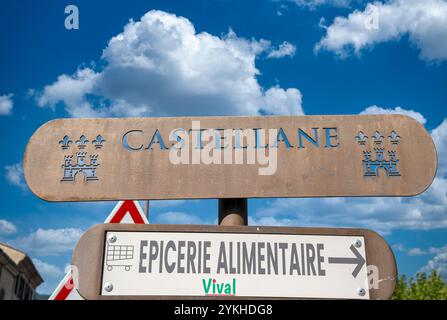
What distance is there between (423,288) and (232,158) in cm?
1856

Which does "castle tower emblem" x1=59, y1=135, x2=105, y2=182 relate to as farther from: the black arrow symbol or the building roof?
the building roof

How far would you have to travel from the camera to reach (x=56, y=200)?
7.11 ft

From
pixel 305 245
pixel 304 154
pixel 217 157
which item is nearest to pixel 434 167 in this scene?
pixel 304 154

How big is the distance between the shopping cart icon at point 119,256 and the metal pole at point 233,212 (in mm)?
543

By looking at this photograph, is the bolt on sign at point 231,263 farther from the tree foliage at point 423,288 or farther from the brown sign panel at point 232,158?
the tree foliage at point 423,288

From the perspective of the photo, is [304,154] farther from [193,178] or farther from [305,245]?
[193,178]

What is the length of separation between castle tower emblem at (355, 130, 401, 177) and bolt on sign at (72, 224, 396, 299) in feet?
1.15

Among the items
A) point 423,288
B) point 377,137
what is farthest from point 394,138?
point 423,288

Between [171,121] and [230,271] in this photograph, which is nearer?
[230,271]

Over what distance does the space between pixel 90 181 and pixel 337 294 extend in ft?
4.74

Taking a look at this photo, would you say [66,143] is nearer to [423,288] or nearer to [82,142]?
[82,142]

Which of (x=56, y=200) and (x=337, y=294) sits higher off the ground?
(x=56, y=200)

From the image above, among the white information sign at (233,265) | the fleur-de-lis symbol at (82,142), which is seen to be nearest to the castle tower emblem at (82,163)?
the fleur-de-lis symbol at (82,142)

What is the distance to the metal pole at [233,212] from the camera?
222 centimetres
